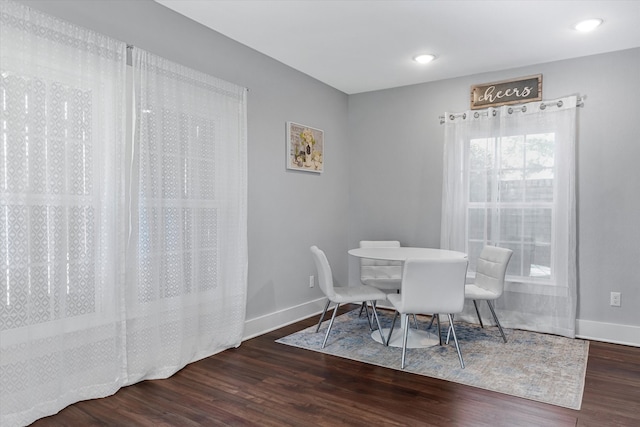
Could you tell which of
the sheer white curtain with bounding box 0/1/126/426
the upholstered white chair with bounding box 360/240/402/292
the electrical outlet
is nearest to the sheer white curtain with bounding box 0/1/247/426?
the sheer white curtain with bounding box 0/1/126/426

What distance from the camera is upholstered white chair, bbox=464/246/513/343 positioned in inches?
135

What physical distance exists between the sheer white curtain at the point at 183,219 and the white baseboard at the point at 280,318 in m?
0.25

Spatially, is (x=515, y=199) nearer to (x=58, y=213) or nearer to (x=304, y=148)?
(x=304, y=148)

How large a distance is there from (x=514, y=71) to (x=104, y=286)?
12.8 feet

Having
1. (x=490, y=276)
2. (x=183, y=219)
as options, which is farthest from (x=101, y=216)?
(x=490, y=276)

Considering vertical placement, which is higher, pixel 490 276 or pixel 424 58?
pixel 424 58

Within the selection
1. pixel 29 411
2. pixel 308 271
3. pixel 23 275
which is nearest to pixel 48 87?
pixel 23 275

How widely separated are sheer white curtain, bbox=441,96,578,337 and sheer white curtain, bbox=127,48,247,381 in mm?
2166

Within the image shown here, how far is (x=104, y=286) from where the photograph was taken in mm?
2443

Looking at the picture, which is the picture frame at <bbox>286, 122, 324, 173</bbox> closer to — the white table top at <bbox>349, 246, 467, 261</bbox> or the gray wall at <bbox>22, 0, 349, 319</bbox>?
the gray wall at <bbox>22, 0, 349, 319</bbox>

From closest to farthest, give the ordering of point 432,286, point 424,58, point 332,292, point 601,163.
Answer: point 432,286 → point 332,292 → point 601,163 → point 424,58

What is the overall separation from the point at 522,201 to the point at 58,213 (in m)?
3.67

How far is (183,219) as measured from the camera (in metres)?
2.92

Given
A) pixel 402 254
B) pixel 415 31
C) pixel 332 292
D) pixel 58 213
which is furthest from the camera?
pixel 402 254
